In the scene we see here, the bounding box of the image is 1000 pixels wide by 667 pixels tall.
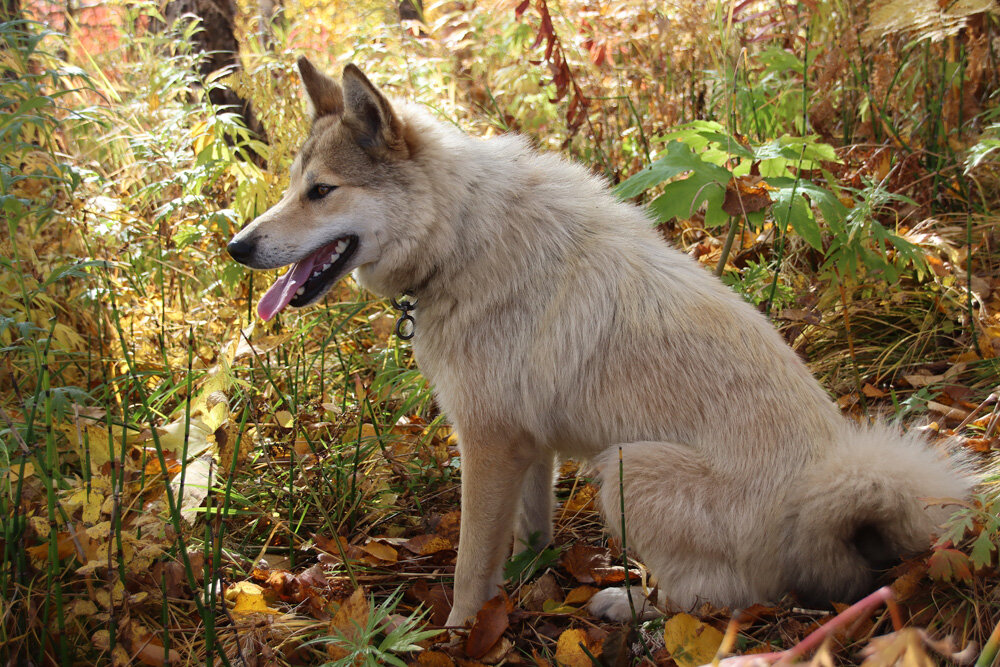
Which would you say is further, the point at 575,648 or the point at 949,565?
the point at 575,648

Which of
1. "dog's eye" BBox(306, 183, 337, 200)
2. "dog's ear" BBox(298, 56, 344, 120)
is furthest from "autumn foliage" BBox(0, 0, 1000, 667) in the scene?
"dog's ear" BBox(298, 56, 344, 120)

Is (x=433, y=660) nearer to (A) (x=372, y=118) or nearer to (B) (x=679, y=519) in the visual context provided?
(B) (x=679, y=519)

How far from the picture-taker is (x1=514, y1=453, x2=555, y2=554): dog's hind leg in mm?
3055

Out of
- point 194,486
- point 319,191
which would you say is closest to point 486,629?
point 194,486

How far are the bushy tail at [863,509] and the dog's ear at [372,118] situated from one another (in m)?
1.76

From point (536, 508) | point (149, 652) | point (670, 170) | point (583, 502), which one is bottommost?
point (583, 502)

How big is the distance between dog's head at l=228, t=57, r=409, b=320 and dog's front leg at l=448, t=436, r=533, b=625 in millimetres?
799

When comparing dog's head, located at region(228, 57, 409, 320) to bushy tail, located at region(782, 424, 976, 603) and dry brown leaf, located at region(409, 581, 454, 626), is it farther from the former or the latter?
bushy tail, located at region(782, 424, 976, 603)

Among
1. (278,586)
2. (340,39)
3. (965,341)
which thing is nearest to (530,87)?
(340,39)

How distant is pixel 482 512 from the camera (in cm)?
261

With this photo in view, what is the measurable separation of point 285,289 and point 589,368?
113 centimetres

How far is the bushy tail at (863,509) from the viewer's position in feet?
7.16

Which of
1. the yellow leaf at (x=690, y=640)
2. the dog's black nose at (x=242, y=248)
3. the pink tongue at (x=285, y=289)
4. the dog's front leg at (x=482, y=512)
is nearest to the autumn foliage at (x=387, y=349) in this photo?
the yellow leaf at (x=690, y=640)

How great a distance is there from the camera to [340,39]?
7.29 meters
